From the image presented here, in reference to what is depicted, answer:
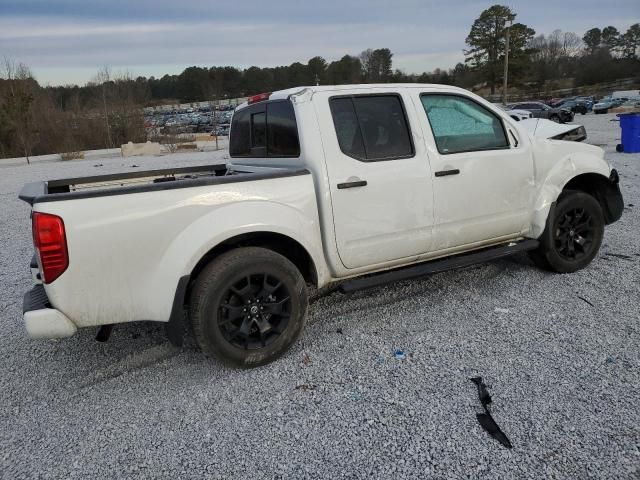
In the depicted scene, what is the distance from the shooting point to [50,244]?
274 cm

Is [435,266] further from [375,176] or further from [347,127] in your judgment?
[347,127]

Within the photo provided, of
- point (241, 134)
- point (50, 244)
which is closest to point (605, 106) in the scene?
point (241, 134)

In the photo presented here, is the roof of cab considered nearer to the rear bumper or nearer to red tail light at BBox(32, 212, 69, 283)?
red tail light at BBox(32, 212, 69, 283)

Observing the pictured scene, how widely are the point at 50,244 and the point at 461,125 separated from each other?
3.24 meters

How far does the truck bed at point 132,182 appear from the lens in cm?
283

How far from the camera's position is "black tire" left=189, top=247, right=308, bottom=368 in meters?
3.13

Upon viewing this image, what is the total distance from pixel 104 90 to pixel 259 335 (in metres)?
49.4

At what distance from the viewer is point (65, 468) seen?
250 cm

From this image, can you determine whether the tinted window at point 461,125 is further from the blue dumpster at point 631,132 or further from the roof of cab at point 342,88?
the blue dumpster at point 631,132

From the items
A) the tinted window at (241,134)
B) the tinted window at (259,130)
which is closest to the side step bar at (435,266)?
the tinted window at (259,130)

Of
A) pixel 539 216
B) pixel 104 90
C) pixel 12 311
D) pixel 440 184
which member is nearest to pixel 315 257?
pixel 440 184

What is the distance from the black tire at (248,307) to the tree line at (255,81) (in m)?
30.9

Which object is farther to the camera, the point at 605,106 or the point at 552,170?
the point at 605,106

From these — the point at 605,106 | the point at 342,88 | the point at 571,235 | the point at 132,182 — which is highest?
the point at 342,88
